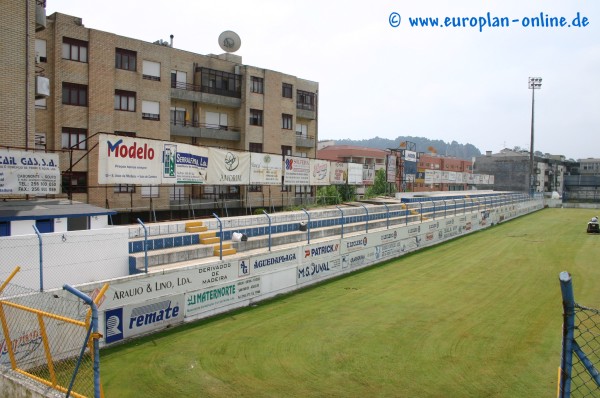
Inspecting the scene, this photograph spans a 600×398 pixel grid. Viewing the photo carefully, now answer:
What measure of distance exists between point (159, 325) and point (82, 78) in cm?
2572

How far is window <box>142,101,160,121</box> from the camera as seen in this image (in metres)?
37.0

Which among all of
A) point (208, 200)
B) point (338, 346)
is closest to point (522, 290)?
point (338, 346)

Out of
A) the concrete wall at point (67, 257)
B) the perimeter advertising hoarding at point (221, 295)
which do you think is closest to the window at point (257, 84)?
the perimeter advertising hoarding at point (221, 295)

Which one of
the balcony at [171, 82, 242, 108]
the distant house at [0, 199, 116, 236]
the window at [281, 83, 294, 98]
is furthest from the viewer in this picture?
the window at [281, 83, 294, 98]

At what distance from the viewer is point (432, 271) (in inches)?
878

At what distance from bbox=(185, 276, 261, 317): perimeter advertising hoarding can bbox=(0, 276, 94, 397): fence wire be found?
349cm

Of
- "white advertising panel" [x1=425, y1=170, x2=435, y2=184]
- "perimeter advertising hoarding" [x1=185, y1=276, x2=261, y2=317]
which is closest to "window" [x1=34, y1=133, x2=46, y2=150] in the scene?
"perimeter advertising hoarding" [x1=185, y1=276, x2=261, y2=317]

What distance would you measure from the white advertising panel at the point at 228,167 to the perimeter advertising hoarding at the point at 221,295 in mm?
9414

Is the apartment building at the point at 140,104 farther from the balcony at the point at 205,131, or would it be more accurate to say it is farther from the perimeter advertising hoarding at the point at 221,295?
the perimeter advertising hoarding at the point at 221,295

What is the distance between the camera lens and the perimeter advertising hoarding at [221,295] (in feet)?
46.8

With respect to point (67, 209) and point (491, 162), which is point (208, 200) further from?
point (491, 162)

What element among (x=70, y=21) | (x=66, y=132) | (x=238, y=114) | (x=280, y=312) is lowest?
(x=280, y=312)

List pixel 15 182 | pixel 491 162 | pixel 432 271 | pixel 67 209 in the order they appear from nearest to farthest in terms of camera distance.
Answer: pixel 67 209 < pixel 15 182 < pixel 432 271 < pixel 491 162

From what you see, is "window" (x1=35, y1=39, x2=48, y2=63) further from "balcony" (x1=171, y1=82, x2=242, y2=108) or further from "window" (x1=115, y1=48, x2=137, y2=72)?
"balcony" (x1=171, y1=82, x2=242, y2=108)
